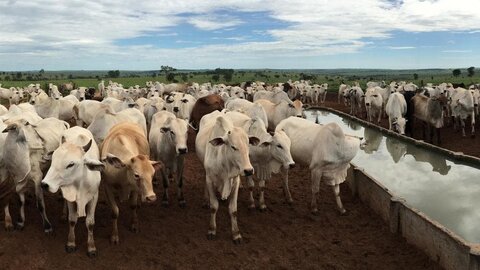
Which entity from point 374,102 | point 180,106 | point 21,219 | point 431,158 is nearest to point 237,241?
point 21,219

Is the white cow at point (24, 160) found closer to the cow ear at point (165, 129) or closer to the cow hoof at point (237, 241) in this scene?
the cow ear at point (165, 129)

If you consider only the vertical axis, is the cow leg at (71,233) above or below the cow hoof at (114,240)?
above

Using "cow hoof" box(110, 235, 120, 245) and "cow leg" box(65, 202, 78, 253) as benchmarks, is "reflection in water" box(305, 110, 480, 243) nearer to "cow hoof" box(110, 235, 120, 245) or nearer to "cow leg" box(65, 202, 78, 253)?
"cow hoof" box(110, 235, 120, 245)

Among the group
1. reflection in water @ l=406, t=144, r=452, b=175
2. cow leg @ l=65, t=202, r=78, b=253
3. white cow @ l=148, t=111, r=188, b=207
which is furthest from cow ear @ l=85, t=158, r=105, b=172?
reflection in water @ l=406, t=144, r=452, b=175

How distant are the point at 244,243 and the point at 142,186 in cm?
203

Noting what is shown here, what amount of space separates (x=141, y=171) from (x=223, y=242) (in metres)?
1.92

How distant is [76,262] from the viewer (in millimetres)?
6547

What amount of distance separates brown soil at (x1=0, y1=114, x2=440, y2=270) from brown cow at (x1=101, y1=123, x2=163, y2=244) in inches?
22.2

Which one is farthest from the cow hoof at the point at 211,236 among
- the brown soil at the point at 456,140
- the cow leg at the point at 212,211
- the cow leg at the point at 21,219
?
the brown soil at the point at 456,140

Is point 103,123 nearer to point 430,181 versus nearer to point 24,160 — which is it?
point 24,160

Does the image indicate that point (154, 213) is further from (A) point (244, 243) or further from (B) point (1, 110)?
(B) point (1, 110)

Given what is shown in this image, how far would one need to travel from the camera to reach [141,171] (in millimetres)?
6547

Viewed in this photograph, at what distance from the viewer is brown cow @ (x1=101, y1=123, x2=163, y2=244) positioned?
654 centimetres

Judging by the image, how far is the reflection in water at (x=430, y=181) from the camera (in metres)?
8.92
